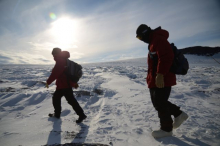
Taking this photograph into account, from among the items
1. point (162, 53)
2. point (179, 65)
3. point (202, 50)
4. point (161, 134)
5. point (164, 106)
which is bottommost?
point (161, 134)

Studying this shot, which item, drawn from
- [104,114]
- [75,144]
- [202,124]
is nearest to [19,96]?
[104,114]

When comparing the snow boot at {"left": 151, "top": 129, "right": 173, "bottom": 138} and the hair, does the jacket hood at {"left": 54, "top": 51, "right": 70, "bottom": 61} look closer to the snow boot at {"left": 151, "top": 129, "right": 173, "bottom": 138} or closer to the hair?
Answer: the hair

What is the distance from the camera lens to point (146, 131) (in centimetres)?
258

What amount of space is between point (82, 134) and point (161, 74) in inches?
75.5

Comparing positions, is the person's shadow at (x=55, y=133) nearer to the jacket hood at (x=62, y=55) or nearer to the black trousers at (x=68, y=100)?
the black trousers at (x=68, y=100)

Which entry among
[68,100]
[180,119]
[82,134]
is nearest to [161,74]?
[180,119]

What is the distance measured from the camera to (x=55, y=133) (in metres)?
2.57

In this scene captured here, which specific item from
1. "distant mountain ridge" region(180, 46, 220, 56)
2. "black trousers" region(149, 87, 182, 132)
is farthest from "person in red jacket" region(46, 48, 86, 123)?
"distant mountain ridge" region(180, 46, 220, 56)

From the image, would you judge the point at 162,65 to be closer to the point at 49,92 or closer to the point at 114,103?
the point at 114,103

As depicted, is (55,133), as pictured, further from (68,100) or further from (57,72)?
(57,72)

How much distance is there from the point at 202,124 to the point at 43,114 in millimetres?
4059

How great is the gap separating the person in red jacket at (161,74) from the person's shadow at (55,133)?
1.79m

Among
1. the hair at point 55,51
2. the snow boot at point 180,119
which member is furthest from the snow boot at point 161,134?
the hair at point 55,51

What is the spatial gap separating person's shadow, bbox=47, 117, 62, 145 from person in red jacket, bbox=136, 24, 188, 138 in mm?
1788
